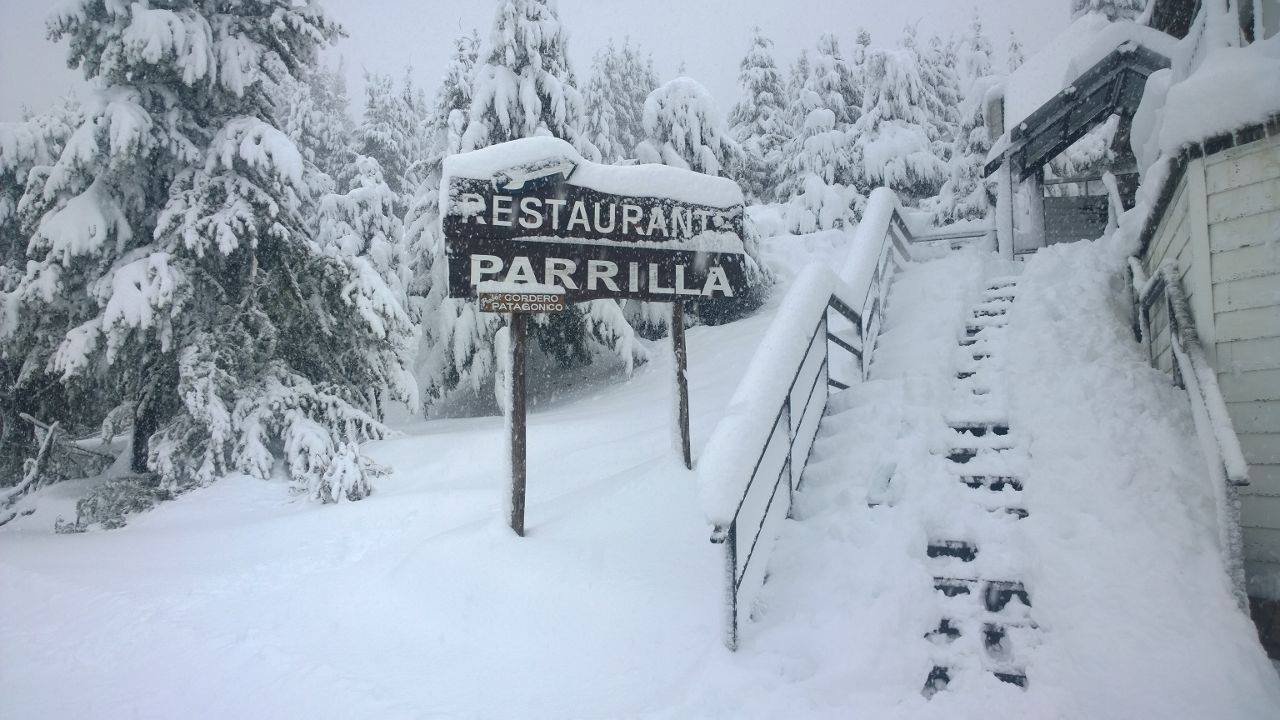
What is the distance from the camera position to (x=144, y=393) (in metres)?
8.27

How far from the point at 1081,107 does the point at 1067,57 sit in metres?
0.82

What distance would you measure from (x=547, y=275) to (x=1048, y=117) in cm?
791

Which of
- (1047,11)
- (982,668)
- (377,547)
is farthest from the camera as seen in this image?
(1047,11)

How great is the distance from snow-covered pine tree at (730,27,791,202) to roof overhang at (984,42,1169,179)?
53.1ft

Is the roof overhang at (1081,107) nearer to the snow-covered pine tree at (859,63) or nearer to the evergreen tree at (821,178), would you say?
the evergreen tree at (821,178)

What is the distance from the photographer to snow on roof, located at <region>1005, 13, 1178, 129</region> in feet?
26.4

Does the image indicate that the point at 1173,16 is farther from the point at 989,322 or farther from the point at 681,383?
the point at 681,383

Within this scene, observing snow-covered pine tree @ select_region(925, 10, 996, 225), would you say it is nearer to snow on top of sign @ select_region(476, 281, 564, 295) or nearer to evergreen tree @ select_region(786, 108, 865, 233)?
evergreen tree @ select_region(786, 108, 865, 233)

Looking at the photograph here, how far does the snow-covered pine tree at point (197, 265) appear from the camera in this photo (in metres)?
7.56

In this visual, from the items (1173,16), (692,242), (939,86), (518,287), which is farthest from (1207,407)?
(939,86)

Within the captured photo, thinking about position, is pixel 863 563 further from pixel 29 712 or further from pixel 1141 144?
pixel 1141 144

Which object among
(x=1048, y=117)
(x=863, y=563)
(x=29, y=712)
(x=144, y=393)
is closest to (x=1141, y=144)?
(x=1048, y=117)

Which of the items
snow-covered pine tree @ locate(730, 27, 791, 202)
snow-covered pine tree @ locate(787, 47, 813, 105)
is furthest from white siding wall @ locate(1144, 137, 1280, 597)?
snow-covered pine tree @ locate(787, 47, 813, 105)

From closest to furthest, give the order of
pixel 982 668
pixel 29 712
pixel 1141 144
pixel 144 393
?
pixel 982 668 < pixel 29 712 < pixel 1141 144 < pixel 144 393
